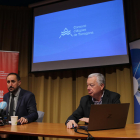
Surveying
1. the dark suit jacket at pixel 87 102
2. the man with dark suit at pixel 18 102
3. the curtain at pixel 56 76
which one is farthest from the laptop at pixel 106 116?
the curtain at pixel 56 76

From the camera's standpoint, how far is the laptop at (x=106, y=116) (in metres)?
1.48

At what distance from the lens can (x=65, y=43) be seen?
4000mm

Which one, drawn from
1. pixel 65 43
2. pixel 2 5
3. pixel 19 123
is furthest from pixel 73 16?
pixel 19 123

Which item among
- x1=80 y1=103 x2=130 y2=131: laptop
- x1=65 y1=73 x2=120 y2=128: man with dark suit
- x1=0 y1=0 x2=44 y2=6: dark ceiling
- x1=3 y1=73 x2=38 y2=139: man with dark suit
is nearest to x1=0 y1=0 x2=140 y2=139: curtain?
x1=0 y1=0 x2=44 y2=6: dark ceiling

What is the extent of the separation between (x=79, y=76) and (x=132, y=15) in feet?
5.51

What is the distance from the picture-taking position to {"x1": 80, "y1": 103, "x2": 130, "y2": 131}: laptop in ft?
4.87

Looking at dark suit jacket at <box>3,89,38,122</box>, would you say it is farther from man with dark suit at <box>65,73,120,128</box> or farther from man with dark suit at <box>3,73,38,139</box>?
man with dark suit at <box>65,73,120,128</box>

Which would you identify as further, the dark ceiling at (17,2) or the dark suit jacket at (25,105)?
the dark ceiling at (17,2)

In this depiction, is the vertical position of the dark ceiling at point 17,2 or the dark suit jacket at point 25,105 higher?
the dark ceiling at point 17,2

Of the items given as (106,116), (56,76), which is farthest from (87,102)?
(56,76)

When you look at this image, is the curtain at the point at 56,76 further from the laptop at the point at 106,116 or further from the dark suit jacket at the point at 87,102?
the laptop at the point at 106,116

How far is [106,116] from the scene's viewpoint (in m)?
1.52

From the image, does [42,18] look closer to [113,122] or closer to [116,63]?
[116,63]

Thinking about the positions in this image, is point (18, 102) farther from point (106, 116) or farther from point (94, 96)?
point (106, 116)
